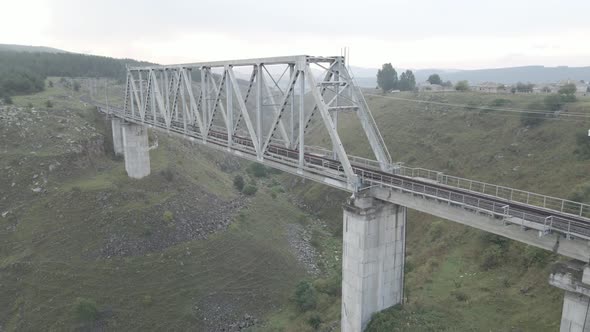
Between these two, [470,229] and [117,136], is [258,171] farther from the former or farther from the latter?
[470,229]

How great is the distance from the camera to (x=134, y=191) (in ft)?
179

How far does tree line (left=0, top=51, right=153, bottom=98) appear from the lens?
262 ft

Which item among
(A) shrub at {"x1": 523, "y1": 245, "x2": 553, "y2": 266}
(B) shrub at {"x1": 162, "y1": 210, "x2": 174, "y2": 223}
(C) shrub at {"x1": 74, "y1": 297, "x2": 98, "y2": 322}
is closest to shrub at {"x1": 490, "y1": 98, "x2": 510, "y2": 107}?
(A) shrub at {"x1": 523, "y1": 245, "x2": 553, "y2": 266}

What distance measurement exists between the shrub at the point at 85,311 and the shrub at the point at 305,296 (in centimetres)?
1957

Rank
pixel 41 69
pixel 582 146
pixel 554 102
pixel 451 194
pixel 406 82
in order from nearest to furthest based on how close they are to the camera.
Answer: pixel 451 194 → pixel 582 146 → pixel 554 102 → pixel 406 82 → pixel 41 69

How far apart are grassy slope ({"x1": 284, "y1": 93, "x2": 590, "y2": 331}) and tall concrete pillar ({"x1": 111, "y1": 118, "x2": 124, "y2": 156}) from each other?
32.6 meters

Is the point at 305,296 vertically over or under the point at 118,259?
under

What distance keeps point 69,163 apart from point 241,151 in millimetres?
32991

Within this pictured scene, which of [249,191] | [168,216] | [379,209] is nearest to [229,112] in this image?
[168,216]

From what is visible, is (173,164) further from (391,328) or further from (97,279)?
(391,328)

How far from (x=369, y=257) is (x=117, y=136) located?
173 feet

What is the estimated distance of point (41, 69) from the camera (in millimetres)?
123438

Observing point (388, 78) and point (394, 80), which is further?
point (394, 80)

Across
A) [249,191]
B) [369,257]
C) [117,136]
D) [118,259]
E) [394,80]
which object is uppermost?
[394,80]
